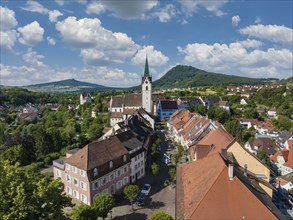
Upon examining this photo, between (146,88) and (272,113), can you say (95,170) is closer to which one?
(146,88)

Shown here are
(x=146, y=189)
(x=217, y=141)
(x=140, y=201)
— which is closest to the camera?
(x=140, y=201)

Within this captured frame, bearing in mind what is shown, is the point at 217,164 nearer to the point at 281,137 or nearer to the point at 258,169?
the point at 258,169

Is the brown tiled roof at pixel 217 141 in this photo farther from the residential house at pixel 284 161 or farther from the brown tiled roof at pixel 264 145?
the brown tiled roof at pixel 264 145

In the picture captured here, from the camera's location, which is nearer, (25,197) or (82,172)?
(25,197)

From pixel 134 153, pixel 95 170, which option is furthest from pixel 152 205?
pixel 134 153

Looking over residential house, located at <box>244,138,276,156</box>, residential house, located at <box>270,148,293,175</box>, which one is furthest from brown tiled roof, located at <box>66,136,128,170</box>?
residential house, located at <box>244,138,276,156</box>

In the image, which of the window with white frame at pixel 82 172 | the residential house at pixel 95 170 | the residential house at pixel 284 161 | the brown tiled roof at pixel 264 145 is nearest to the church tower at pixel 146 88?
the brown tiled roof at pixel 264 145
